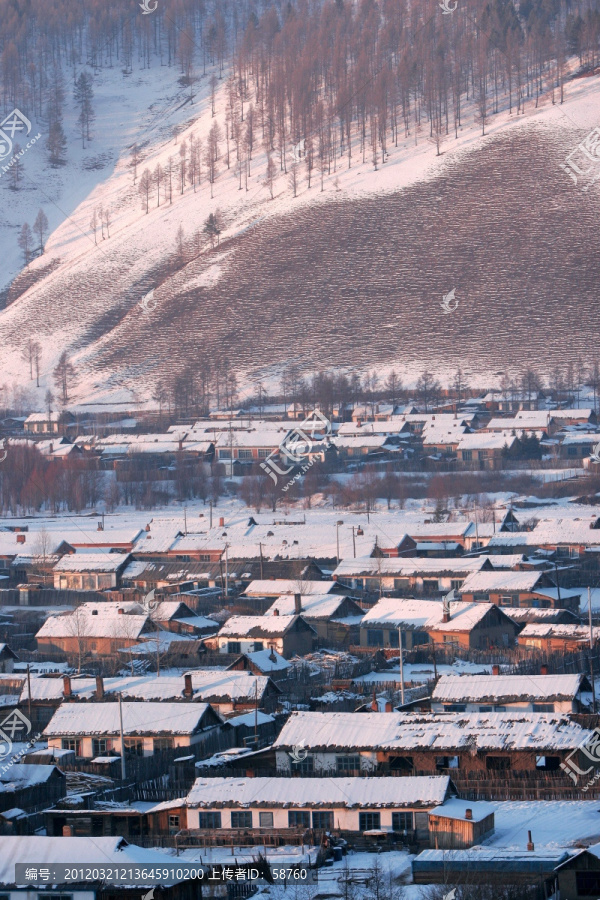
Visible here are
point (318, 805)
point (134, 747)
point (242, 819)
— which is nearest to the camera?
point (318, 805)

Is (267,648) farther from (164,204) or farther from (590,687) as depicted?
(164,204)

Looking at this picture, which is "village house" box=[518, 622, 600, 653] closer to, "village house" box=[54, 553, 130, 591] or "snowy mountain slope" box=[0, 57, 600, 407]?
"village house" box=[54, 553, 130, 591]

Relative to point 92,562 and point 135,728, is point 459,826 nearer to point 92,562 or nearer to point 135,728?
point 135,728

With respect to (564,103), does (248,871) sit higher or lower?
lower

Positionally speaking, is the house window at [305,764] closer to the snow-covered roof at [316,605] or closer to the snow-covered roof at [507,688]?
the snow-covered roof at [507,688]

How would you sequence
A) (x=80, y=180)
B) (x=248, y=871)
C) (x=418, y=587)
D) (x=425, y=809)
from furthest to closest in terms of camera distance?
(x=80, y=180) < (x=418, y=587) < (x=425, y=809) < (x=248, y=871)

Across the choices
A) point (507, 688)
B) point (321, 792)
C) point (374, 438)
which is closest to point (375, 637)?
point (507, 688)

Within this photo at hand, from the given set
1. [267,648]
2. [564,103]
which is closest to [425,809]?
[267,648]

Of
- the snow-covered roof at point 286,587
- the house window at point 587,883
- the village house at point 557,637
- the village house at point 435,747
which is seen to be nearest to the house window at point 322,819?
the village house at point 435,747
